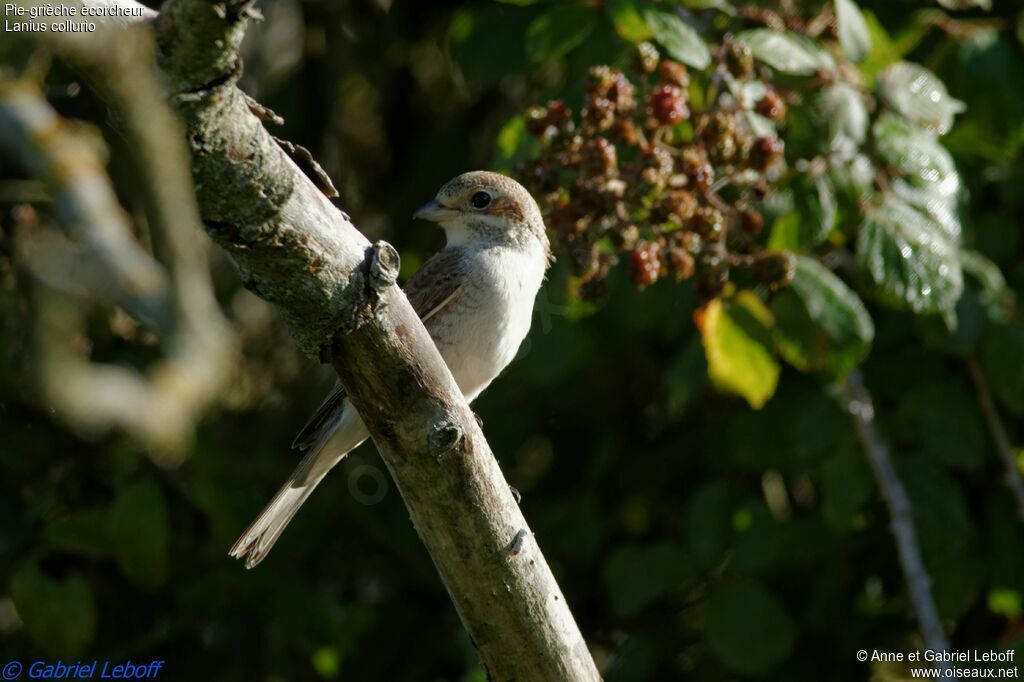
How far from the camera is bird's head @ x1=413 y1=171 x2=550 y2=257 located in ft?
14.0

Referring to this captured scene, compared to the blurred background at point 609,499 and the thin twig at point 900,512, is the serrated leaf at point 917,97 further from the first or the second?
the thin twig at point 900,512

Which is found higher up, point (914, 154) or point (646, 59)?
point (646, 59)

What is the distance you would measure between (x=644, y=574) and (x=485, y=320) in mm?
1092

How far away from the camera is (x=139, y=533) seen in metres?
3.98

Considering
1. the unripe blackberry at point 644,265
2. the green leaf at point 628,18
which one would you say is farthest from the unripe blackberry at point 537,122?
the unripe blackberry at point 644,265

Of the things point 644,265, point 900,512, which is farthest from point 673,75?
point 900,512

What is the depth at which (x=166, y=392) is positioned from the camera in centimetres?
115

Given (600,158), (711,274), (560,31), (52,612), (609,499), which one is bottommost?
(609,499)

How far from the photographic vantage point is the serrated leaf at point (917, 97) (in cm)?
369

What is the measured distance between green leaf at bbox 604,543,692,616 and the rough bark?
1.39m

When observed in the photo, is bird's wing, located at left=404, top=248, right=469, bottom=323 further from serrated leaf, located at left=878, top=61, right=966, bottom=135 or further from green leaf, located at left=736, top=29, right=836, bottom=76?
serrated leaf, located at left=878, top=61, right=966, bottom=135

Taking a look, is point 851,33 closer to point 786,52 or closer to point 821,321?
point 786,52

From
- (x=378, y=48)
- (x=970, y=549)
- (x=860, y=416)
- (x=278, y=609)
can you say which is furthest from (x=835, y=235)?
(x=378, y=48)

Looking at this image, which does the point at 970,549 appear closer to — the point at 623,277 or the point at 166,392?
the point at 623,277
